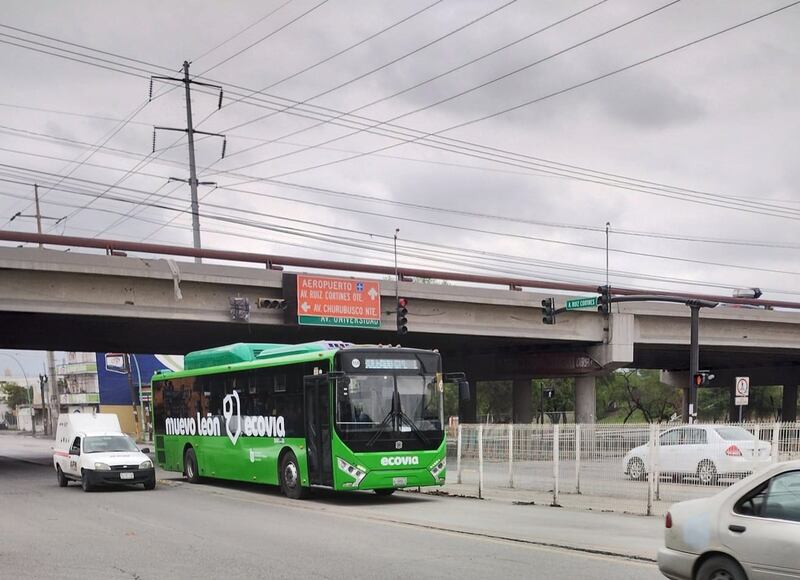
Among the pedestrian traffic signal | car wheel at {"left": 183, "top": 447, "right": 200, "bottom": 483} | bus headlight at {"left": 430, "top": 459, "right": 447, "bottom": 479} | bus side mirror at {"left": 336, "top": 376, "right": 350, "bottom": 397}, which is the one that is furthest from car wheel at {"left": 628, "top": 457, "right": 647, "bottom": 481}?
the pedestrian traffic signal

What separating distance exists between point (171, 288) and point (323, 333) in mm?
8975

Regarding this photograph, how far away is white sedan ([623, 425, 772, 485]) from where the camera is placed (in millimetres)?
16234

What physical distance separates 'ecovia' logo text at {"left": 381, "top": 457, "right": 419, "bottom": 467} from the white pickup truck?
7.52 metres

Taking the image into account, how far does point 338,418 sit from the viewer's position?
19.6 metres

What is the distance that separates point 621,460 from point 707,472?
6.20 feet

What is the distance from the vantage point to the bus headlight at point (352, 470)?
19.3 m

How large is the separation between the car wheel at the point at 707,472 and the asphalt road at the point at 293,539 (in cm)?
174

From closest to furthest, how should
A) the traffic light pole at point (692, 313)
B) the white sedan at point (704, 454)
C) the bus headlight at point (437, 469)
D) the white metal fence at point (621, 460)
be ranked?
the white sedan at point (704, 454) → the white metal fence at point (621, 460) → the bus headlight at point (437, 469) → the traffic light pole at point (692, 313)

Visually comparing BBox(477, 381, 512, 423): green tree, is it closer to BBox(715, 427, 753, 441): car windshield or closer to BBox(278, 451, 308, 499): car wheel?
BBox(278, 451, 308, 499): car wheel

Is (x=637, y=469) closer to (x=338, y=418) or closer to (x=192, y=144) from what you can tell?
(x=338, y=418)

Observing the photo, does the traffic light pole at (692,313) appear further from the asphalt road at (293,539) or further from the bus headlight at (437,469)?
the asphalt road at (293,539)

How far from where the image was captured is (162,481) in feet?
91.9

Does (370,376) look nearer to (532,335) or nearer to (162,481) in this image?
(162,481)

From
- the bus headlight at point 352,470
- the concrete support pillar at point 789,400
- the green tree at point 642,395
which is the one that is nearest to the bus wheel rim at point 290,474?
the bus headlight at point 352,470
